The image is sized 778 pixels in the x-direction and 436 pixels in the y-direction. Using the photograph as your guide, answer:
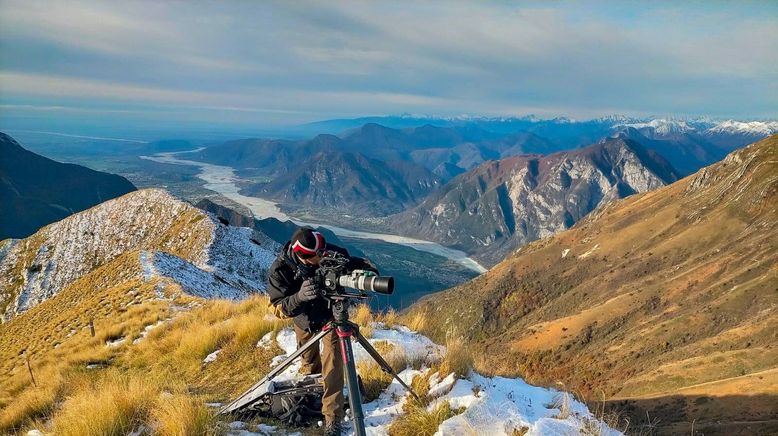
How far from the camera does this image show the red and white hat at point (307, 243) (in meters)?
5.75

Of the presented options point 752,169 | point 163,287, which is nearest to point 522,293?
point 752,169

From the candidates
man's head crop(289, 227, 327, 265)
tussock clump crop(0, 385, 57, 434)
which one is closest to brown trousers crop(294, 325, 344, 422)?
man's head crop(289, 227, 327, 265)

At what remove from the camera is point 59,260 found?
51500 millimetres

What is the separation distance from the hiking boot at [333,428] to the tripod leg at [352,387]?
778 mm

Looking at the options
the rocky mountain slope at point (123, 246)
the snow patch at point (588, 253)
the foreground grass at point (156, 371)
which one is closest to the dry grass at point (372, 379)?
the foreground grass at point (156, 371)

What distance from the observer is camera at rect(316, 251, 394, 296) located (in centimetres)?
450

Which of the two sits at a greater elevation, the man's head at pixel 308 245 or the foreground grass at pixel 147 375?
the man's head at pixel 308 245

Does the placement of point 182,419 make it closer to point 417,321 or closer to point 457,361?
point 457,361

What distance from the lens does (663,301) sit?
102312 mm

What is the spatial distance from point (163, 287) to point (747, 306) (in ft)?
357

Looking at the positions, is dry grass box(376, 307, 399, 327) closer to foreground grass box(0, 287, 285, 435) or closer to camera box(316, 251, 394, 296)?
foreground grass box(0, 287, 285, 435)

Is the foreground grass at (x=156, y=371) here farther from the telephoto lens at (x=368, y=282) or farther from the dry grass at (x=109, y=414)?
the telephoto lens at (x=368, y=282)

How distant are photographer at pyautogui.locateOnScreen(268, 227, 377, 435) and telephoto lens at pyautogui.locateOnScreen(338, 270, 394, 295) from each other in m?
0.50

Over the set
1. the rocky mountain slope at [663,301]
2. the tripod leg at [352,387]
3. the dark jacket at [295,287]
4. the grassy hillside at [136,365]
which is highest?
the dark jacket at [295,287]
